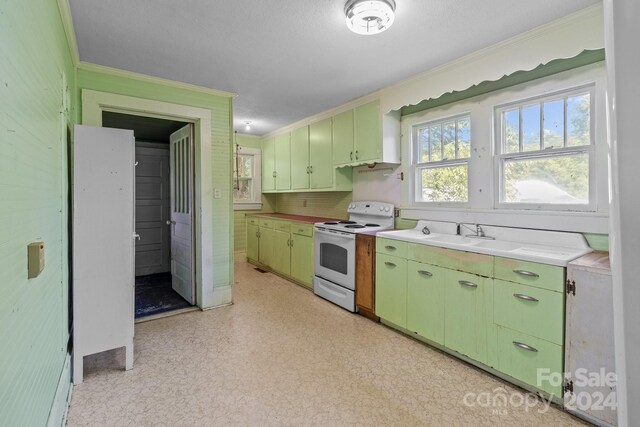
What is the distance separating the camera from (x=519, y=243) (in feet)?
8.19

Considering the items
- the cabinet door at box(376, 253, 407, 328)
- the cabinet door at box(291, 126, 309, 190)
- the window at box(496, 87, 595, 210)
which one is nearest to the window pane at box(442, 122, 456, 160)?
the window at box(496, 87, 595, 210)

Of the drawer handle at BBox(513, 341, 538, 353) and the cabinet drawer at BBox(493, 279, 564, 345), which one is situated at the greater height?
the cabinet drawer at BBox(493, 279, 564, 345)

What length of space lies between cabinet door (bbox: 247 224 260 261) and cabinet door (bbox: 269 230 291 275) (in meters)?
0.53

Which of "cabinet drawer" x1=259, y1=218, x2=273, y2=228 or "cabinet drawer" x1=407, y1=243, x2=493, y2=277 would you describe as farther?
"cabinet drawer" x1=259, y1=218, x2=273, y2=228

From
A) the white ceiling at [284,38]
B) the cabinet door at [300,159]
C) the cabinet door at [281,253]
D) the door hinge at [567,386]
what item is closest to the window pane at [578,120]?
the white ceiling at [284,38]

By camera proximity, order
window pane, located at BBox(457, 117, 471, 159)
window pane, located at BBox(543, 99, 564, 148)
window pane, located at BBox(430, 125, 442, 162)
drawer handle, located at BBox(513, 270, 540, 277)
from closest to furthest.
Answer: drawer handle, located at BBox(513, 270, 540, 277), window pane, located at BBox(543, 99, 564, 148), window pane, located at BBox(457, 117, 471, 159), window pane, located at BBox(430, 125, 442, 162)

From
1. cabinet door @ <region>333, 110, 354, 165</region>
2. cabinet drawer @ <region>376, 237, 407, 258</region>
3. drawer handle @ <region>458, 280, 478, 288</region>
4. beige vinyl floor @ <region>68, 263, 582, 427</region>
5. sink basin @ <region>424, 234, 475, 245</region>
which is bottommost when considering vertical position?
beige vinyl floor @ <region>68, 263, 582, 427</region>

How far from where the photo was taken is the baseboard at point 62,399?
1.52 m

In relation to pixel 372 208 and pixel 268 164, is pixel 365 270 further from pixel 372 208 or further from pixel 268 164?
pixel 268 164

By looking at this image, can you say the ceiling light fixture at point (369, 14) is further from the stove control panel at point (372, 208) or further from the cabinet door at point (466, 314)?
the stove control panel at point (372, 208)

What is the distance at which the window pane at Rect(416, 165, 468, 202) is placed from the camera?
3.02m

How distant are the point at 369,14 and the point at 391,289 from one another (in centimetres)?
219

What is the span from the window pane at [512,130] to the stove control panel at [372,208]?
4.25 feet

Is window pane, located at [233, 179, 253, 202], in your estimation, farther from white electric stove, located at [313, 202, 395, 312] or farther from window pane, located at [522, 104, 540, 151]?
window pane, located at [522, 104, 540, 151]
